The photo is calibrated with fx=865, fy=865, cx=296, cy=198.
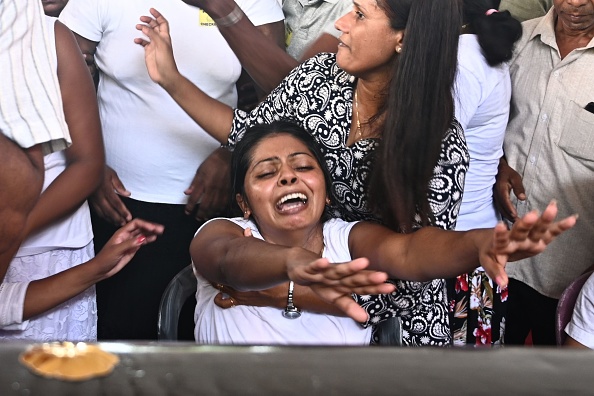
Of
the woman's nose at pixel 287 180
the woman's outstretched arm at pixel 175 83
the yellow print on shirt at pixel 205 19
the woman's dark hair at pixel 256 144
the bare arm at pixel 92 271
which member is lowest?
the bare arm at pixel 92 271

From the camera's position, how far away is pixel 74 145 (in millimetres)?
1709

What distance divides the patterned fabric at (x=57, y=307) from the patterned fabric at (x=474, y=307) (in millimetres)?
771

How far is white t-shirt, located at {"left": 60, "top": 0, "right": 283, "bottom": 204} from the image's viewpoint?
1702 millimetres

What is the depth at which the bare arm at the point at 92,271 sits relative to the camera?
67.7 inches

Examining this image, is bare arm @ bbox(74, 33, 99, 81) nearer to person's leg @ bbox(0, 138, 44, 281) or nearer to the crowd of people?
the crowd of people

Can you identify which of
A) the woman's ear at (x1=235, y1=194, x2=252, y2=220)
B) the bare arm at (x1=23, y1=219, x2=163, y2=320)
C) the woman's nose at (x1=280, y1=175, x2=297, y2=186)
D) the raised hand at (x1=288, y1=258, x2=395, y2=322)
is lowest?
the bare arm at (x1=23, y1=219, x2=163, y2=320)

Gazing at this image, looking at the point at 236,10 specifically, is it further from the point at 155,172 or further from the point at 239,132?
the point at 155,172

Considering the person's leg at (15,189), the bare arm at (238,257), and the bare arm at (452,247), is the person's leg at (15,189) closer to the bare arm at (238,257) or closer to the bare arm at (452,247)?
the bare arm at (238,257)

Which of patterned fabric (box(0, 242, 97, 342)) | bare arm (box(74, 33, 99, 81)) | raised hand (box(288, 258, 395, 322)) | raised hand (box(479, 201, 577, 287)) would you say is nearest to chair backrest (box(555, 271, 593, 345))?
raised hand (box(479, 201, 577, 287))

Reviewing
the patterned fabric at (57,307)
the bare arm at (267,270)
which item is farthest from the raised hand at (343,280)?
the patterned fabric at (57,307)

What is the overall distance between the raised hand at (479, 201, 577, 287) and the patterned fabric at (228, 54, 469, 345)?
0.39m

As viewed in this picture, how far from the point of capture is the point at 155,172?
5.94 ft

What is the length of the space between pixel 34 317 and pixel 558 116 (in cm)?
117

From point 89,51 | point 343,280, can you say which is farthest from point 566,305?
point 89,51
